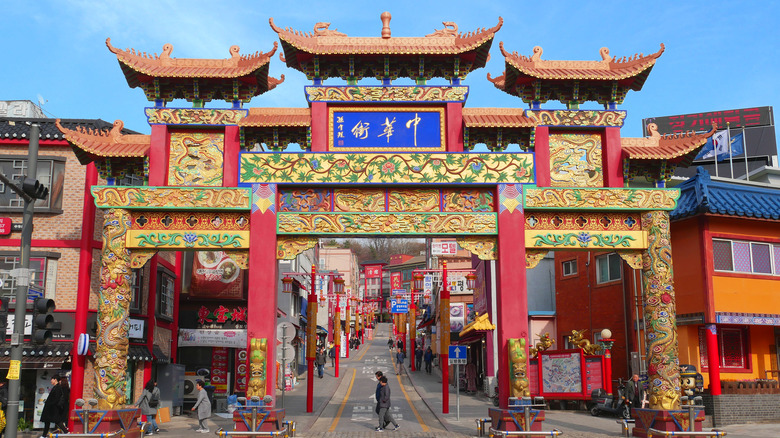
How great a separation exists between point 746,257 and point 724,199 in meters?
2.23

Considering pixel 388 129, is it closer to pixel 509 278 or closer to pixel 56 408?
pixel 509 278

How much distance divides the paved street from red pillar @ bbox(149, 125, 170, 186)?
7.40m

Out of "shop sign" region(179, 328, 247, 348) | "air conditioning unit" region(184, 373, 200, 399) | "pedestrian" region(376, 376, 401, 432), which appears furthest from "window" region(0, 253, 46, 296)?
"pedestrian" region(376, 376, 401, 432)

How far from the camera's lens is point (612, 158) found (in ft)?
62.0

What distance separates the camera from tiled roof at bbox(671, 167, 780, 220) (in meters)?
22.1

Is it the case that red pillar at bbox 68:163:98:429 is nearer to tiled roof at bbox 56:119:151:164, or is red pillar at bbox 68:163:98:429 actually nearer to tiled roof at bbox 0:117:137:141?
tiled roof at bbox 0:117:137:141

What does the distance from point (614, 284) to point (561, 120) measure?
11.0 metres

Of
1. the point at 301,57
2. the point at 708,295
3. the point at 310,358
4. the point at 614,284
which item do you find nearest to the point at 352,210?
the point at 301,57

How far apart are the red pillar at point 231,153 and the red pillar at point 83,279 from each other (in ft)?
18.7

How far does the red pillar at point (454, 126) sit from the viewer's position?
18641 millimetres

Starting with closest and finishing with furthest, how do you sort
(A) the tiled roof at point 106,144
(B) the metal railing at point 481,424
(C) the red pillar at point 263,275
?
(C) the red pillar at point 263,275
(B) the metal railing at point 481,424
(A) the tiled roof at point 106,144

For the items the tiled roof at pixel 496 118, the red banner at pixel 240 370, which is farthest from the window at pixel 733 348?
the red banner at pixel 240 370

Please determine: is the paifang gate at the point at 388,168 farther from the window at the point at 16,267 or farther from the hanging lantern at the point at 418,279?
the hanging lantern at the point at 418,279

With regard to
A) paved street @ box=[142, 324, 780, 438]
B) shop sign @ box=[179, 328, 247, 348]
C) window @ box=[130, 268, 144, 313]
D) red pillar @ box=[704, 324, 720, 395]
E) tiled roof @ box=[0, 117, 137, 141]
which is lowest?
paved street @ box=[142, 324, 780, 438]
